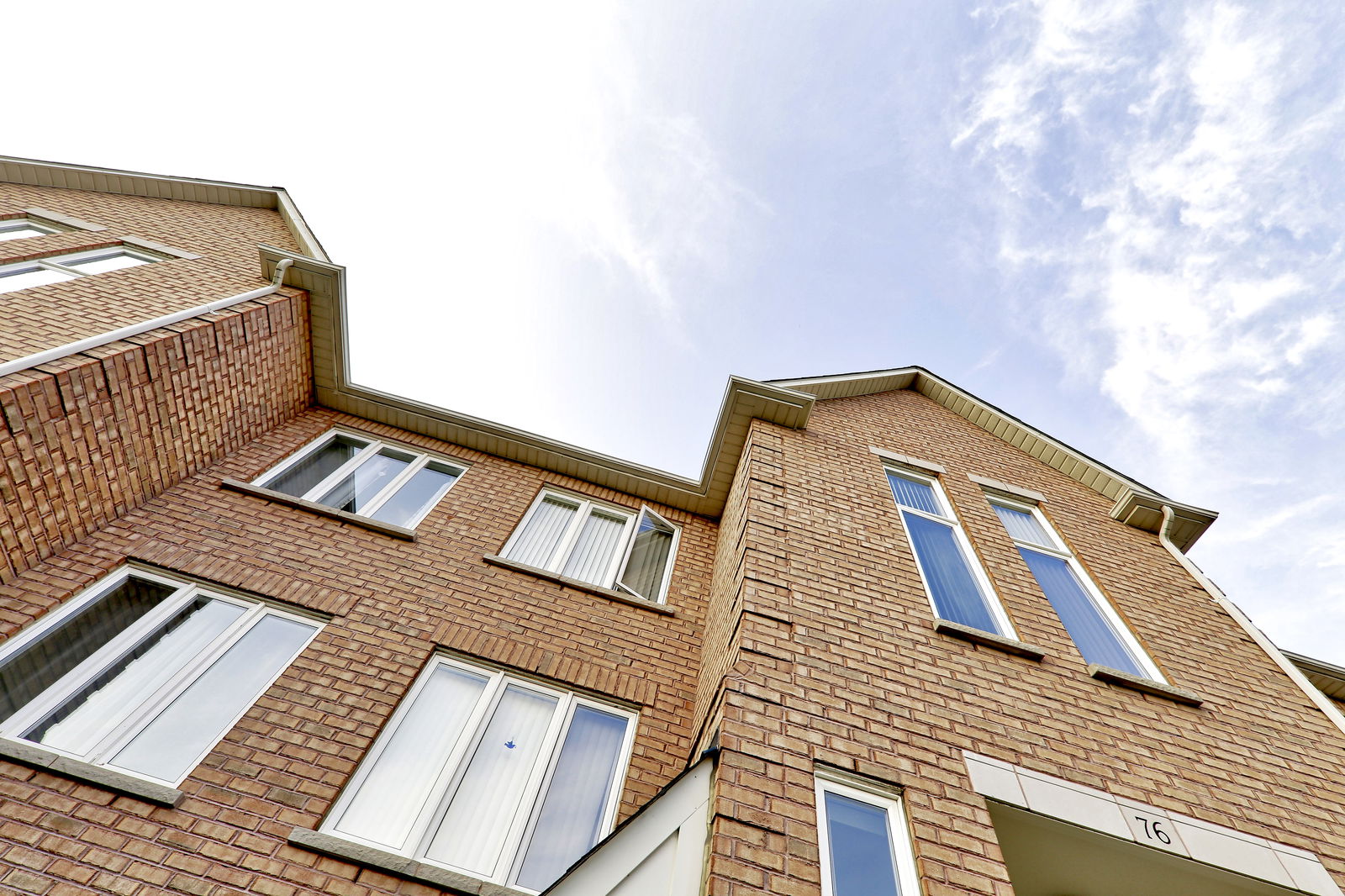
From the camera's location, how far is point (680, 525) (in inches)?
365

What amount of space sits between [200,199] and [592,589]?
36.2 ft

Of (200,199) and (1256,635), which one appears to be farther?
(200,199)

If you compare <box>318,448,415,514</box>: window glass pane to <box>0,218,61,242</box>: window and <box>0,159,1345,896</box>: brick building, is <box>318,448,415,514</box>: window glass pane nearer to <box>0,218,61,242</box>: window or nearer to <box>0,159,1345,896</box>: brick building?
<box>0,159,1345,896</box>: brick building

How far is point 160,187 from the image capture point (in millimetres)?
11305

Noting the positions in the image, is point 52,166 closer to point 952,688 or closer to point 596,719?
point 596,719

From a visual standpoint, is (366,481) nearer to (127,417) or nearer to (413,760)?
(127,417)

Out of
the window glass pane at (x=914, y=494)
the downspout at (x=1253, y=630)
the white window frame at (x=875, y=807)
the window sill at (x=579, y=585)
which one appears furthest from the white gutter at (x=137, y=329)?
the downspout at (x=1253, y=630)

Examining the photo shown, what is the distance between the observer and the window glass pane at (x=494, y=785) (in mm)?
4555

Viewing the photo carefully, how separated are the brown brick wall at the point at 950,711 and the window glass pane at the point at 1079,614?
0.78 feet

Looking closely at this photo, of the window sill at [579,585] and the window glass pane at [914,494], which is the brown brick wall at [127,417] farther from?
the window glass pane at [914,494]

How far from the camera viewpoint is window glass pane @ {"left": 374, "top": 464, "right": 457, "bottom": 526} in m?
7.84

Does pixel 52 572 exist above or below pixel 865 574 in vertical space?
below

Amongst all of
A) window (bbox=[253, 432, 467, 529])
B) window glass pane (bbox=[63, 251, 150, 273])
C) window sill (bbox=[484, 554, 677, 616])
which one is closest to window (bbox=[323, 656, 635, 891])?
window sill (bbox=[484, 554, 677, 616])

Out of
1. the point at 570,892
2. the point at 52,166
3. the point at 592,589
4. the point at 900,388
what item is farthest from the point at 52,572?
the point at 900,388
